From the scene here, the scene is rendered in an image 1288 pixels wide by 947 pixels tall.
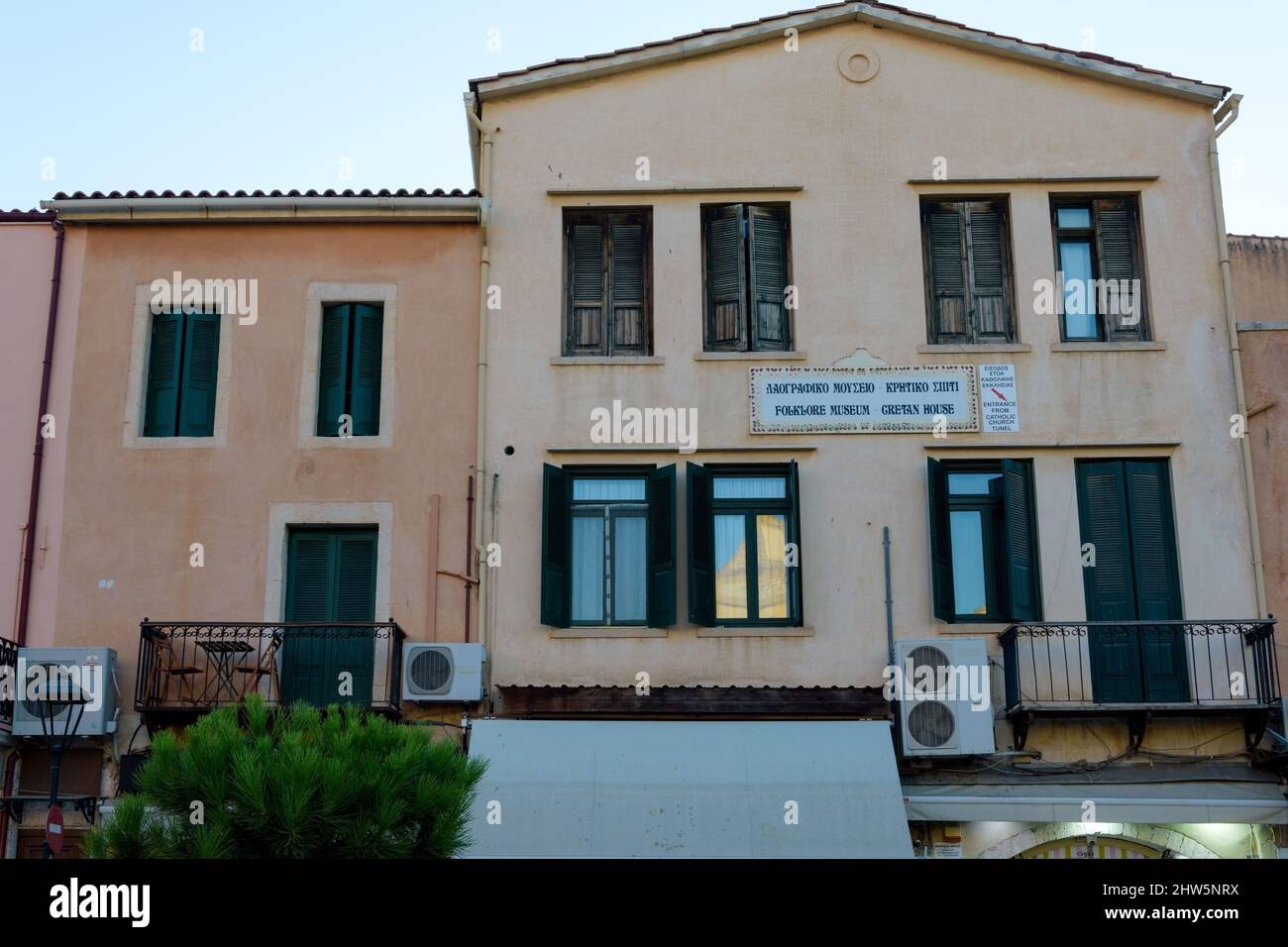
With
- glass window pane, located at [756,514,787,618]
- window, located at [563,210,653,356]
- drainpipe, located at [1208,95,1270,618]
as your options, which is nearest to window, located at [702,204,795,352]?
window, located at [563,210,653,356]

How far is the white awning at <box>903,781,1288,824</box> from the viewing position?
16312mm

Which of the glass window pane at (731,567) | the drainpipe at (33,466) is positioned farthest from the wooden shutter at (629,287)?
the drainpipe at (33,466)

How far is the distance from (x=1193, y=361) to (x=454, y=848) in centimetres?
1059

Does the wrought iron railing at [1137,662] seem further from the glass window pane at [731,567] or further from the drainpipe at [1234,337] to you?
the glass window pane at [731,567]

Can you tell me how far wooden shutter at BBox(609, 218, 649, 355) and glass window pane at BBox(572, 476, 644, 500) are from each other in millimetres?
1512

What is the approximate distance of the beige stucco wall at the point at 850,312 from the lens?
57.6ft

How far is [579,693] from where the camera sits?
1702 cm

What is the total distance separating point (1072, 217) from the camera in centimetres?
1911

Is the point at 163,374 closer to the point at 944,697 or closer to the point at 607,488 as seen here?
the point at 607,488

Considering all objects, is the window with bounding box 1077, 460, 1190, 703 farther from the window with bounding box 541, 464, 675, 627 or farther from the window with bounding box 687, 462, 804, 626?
the window with bounding box 541, 464, 675, 627

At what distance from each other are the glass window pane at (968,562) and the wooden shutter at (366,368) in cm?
646
